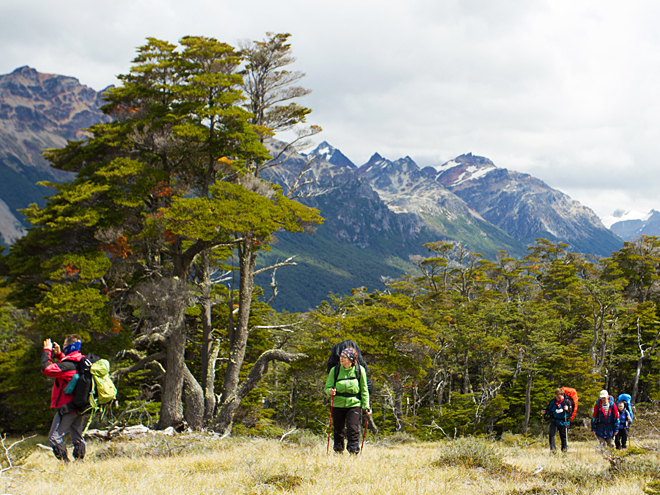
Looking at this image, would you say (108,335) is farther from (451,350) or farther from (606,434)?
(451,350)

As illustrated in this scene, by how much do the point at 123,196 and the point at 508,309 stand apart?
2646 cm

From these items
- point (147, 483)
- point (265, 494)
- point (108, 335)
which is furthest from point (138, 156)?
point (265, 494)

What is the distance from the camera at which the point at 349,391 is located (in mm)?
6246

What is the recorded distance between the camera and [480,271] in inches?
1967

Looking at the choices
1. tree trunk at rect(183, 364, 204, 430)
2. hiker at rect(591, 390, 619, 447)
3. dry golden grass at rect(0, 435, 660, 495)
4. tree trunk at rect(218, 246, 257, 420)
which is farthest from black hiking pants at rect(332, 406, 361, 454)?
tree trunk at rect(183, 364, 204, 430)

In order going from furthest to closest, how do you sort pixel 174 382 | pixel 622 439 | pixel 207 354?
pixel 207 354 < pixel 174 382 < pixel 622 439

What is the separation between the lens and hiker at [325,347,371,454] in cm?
625

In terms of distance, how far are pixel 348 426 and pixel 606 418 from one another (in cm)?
645

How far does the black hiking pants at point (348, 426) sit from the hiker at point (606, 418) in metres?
6.08

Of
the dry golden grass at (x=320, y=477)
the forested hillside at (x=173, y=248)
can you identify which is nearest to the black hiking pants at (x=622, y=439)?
the dry golden grass at (x=320, y=477)

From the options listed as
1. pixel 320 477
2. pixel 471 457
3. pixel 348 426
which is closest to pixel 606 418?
pixel 471 457

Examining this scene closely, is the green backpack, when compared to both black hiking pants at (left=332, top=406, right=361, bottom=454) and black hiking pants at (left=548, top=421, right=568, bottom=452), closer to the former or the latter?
black hiking pants at (left=332, top=406, right=361, bottom=454)

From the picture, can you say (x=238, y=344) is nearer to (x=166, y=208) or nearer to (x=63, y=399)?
(x=166, y=208)

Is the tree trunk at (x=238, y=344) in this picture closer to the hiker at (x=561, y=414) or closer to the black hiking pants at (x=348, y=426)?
the black hiking pants at (x=348, y=426)
